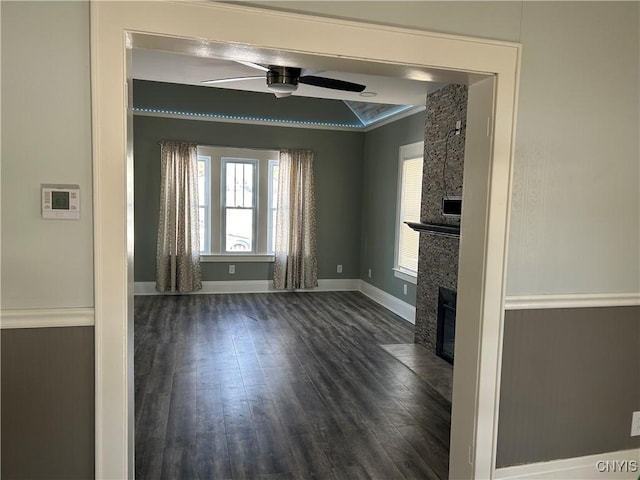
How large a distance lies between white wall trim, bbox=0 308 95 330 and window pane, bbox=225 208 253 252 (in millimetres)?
5464

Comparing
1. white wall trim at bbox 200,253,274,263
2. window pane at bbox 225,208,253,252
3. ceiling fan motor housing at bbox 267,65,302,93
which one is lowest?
white wall trim at bbox 200,253,274,263

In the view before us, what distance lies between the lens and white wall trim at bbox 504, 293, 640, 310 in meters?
2.15

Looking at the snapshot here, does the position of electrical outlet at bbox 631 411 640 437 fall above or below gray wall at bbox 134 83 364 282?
below

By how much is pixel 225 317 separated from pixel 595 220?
4.38m

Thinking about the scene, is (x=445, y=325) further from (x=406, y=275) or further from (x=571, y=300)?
(x=571, y=300)

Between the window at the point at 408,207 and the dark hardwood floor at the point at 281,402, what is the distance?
2.65ft

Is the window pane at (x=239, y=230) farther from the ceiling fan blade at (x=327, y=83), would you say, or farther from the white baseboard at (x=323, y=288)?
the ceiling fan blade at (x=327, y=83)

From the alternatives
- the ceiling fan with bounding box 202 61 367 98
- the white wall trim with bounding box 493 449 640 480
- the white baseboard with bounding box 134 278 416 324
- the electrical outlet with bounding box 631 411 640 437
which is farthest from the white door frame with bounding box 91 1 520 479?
the white baseboard with bounding box 134 278 416 324

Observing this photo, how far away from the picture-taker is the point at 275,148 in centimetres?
709

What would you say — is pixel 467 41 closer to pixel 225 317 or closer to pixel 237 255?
pixel 225 317

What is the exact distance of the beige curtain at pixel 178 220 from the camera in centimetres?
653

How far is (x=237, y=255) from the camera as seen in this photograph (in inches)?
279

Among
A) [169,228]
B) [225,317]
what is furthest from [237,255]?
[225,317]

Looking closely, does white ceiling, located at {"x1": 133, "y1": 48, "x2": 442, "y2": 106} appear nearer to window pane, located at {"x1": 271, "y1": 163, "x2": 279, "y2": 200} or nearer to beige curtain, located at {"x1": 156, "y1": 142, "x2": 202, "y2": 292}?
beige curtain, located at {"x1": 156, "y1": 142, "x2": 202, "y2": 292}
